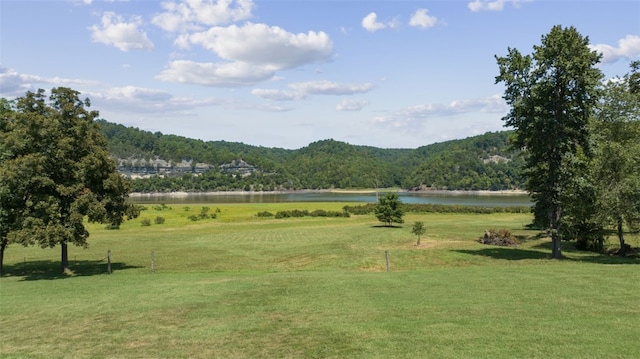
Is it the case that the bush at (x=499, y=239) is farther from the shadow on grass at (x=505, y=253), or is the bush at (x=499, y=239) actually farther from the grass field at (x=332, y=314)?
the grass field at (x=332, y=314)

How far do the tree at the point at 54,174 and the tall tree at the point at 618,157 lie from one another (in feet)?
99.4

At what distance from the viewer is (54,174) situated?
26.3 m

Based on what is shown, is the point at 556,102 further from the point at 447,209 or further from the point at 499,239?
the point at 447,209

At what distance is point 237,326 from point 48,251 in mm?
35798

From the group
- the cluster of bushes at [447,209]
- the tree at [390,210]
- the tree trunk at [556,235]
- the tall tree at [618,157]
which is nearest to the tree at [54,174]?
the tree trunk at [556,235]

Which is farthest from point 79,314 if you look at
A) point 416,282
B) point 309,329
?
point 416,282

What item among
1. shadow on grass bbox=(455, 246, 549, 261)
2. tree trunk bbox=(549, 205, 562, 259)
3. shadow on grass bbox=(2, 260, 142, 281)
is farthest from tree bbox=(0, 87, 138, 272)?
tree trunk bbox=(549, 205, 562, 259)

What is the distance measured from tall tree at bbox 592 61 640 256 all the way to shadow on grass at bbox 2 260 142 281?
31.4 metres

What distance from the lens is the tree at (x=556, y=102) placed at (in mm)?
26578

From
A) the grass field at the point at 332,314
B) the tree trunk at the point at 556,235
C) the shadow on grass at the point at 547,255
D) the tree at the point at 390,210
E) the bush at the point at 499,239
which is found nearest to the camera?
the grass field at the point at 332,314

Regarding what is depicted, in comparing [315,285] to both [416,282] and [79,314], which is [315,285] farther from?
[79,314]

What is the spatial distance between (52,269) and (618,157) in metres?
37.6

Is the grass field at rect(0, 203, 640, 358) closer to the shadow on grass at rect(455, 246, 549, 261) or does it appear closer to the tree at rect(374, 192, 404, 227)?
the shadow on grass at rect(455, 246, 549, 261)

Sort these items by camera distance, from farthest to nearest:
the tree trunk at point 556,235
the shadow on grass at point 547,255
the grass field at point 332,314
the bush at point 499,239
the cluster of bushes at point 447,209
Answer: the cluster of bushes at point 447,209 < the bush at point 499,239 < the tree trunk at point 556,235 < the shadow on grass at point 547,255 < the grass field at point 332,314
